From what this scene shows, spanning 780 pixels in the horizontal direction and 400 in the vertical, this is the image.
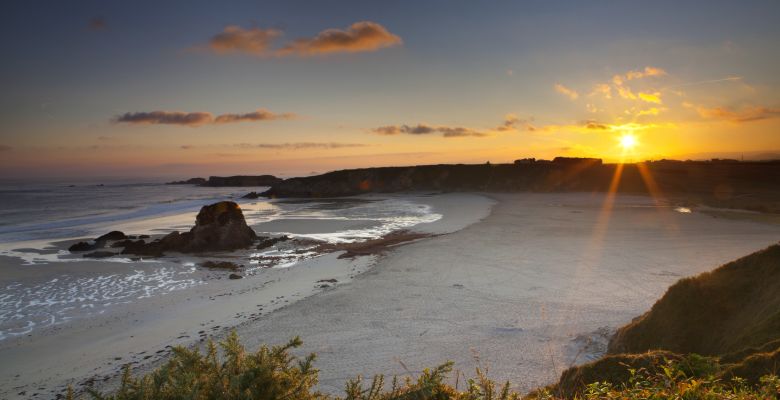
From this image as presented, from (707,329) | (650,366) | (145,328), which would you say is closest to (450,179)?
(145,328)

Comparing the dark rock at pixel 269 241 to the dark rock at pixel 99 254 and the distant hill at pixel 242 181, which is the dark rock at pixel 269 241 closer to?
the dark rock at pixel 99 254

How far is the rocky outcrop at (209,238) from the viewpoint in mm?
20641

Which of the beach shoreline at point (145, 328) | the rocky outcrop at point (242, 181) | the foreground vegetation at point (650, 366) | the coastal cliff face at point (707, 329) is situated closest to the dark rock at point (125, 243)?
the beach shoreline at point (145, 328)

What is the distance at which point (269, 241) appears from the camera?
2241cm

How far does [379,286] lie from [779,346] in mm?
9899

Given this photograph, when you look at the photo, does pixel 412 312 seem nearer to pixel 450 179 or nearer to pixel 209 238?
pixel 209 238

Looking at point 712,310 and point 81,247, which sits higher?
point 712,310

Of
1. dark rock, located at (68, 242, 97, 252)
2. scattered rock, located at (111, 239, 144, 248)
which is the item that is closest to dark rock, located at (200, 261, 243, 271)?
Answer: scattered rock, located at (111, 239, 144, 248)

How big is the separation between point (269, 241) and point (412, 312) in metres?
14.0

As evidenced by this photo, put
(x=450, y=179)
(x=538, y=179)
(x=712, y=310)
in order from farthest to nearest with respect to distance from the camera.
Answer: (x=450, y=179) → (x=538, y=179) → (x=712, y=310)

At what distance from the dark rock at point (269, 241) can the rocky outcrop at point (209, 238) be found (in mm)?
779

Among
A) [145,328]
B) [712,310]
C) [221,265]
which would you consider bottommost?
[145,328]

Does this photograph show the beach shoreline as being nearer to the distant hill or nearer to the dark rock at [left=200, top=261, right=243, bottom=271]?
the dark rock at [left=200, top=261, right=243, bottom=271]

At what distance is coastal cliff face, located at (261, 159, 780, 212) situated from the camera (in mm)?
55500
